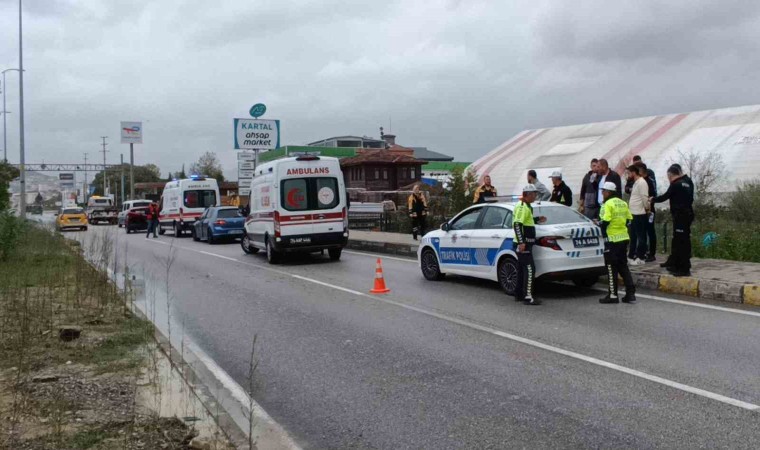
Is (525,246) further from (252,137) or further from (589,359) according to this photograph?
(252,137)

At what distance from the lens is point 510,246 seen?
10695 millimetres

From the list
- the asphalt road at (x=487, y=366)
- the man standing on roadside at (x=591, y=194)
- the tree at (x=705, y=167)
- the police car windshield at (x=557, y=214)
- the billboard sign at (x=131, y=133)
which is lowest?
the asphalt road at (x=487, y=366)

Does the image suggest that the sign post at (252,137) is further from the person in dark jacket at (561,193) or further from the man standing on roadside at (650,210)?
the man standing on roadside at (650,210)

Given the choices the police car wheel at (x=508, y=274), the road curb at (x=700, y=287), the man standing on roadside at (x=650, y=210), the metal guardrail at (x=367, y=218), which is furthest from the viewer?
the metal guardrail at (x=367, y=218)

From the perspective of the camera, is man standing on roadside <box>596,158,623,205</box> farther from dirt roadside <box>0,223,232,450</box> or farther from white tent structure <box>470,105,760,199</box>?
white tent structure <box>470,105,760,199</box>

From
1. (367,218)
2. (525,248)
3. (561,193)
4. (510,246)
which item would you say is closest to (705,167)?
(367,218)

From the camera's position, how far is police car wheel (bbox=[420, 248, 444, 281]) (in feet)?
42.3

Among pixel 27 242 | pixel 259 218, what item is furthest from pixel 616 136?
pixel 27 242

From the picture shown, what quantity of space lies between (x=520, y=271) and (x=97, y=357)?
5.95 metres

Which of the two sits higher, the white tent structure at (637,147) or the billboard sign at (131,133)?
the billboard sign at (131,133)

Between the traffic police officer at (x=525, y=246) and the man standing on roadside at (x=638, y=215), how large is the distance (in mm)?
2761

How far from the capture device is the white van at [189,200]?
104ft

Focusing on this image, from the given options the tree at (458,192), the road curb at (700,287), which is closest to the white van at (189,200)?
the tree at (458,192)

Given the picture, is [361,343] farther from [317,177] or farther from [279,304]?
[317,177]
